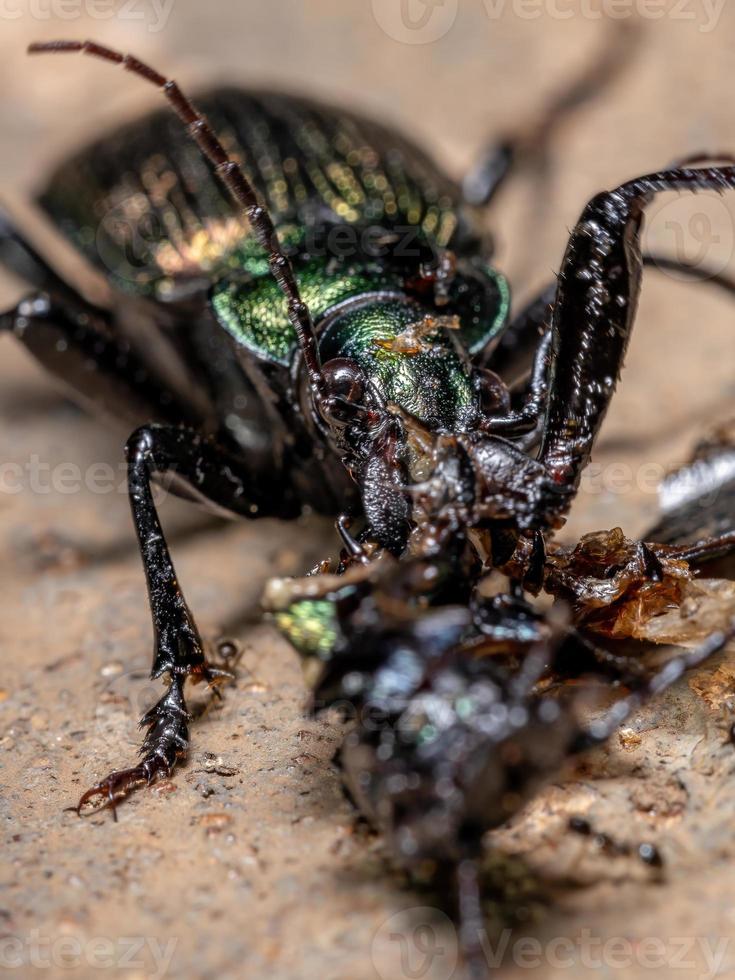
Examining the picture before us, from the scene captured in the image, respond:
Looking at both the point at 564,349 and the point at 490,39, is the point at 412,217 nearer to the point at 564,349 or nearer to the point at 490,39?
the point at 564,349

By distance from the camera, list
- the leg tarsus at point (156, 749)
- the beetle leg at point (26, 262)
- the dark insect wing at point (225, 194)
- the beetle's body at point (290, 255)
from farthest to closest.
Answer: the beetle leg at point (26, 262) → the dark insect wing at point (225, 194) → the beetle's body at point (290, 255) → the leg tarsus at point (156, 749)

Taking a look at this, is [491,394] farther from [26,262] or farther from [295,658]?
[26,262]

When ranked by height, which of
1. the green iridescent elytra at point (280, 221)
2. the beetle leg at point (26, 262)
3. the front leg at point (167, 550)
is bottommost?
the front leg at point (167, 550)

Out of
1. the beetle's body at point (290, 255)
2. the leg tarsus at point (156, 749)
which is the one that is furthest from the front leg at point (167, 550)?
the beetle's body at point (290, 255)

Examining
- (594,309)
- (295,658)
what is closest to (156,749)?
(295,658)

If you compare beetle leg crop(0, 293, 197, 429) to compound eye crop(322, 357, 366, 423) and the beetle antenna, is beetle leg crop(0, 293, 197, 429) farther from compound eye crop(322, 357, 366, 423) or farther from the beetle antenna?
compound eye crop(322, 357, 366, 423)

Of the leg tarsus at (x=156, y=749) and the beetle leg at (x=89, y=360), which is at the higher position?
the beetle leg at (x=89, y=360)

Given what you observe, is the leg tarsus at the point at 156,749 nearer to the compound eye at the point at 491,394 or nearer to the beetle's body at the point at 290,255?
the beetle's body at the point at 290,255
